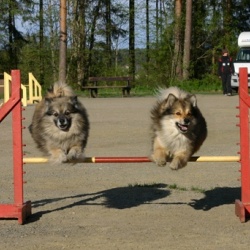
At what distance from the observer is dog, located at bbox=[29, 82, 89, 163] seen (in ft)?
26.6

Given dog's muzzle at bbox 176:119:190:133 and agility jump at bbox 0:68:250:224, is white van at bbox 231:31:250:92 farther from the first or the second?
dog's muzzle at bbox 176:119:190:133

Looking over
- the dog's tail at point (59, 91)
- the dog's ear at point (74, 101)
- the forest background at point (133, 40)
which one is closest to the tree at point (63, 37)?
the forest background at point (133, 40)

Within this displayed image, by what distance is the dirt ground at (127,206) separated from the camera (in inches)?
288

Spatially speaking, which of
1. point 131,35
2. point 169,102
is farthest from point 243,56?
point 169,102

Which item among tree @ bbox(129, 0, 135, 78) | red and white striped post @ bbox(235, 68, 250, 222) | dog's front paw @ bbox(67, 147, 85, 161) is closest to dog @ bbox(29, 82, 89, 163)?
dog's front paw @ bbox(67, 147, 85, 161)

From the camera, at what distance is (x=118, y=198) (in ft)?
31.7

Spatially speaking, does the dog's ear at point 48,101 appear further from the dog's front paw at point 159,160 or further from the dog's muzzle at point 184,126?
the dog's muzzle at point 184,126

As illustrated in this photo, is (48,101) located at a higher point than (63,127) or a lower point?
higher

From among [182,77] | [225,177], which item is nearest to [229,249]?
[225,177]

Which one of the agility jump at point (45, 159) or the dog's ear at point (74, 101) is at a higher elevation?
the dog's ear at point (74, 101)

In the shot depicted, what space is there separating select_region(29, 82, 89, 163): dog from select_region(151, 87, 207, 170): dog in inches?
34.9

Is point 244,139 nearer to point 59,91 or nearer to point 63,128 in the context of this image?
point 63,128

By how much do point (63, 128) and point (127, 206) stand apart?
5.29 feet

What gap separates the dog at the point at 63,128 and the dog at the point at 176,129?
2.91 ft
